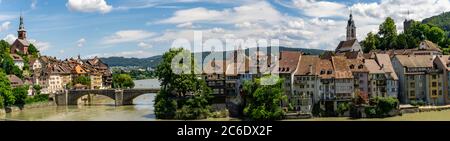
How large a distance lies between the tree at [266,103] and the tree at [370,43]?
2954cm

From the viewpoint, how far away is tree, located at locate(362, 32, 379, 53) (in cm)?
6344

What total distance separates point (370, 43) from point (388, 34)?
3.66 meters

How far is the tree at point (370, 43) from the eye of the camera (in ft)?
208

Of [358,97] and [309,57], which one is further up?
[309,57]

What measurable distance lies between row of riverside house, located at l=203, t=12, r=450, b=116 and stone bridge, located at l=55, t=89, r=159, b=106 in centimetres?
1342

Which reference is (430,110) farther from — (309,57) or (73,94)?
(73,94)

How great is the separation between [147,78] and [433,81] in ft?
372

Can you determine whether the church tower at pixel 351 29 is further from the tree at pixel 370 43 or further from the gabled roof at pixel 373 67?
the gabled roof at pixel 373 67

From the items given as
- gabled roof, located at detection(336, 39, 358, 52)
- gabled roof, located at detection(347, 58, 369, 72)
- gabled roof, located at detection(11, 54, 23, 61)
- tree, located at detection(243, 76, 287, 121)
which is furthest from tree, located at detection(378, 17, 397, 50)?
gabled roof, located at detection(11, 54, 23, 61)

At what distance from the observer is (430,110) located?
40531 mm

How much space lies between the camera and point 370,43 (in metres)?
63.6

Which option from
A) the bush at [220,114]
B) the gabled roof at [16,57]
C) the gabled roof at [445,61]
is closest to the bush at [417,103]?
the gabled roof at [445,61]

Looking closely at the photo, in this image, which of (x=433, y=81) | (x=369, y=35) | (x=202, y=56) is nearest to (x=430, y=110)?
(x=433, y=81)

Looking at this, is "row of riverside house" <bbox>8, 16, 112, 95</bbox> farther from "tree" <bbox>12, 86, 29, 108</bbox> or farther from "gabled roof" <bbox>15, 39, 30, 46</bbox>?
"tree" <bbox>12, 86, 29, 108</bbox>
